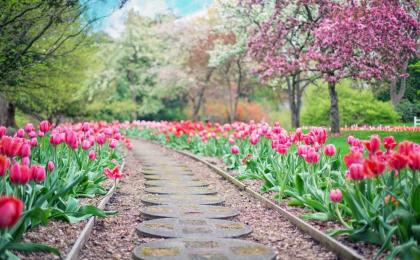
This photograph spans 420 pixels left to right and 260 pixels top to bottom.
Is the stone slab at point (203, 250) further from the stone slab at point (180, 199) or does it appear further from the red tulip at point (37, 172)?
the stone slab at point (180, 199)

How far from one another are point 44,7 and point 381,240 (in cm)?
835

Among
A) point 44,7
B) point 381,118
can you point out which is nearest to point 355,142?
point 44,7

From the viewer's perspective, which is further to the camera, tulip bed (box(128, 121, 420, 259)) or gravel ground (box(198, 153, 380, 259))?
gravel ground (box(198, 153, 380, 259))

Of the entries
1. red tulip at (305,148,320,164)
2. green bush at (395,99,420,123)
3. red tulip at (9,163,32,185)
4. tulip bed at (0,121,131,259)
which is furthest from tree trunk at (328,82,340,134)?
red tulip at (9,163,32,185)

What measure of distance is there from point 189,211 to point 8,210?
158 inches

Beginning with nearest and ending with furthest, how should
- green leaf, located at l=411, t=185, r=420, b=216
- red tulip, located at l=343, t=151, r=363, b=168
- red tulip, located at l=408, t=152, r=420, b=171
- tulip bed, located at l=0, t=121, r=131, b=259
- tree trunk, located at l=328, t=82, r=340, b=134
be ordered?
tulip bed, located at l=0, t=121, r=131, b=259, red tulip, located at l=408, t=152, r=420, b=171, green leaf, located at l=411, t=185, r=420, b=216, red tulip, located at l=343, t=151, r=363, b=168, tree trunk, located at l=328, t=82, r=340, b=134

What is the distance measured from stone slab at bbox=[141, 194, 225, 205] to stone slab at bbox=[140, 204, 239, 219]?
0.36 meters

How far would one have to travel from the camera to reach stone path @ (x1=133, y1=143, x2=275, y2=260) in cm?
467

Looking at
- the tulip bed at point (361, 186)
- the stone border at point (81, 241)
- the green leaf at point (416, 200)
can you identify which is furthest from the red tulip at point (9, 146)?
the green leaf at point (416, 200)

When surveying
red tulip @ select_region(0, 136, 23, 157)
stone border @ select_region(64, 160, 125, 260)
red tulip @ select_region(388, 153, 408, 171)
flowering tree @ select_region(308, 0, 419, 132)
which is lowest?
stone border @ select_region(64, 160, 125, 260)

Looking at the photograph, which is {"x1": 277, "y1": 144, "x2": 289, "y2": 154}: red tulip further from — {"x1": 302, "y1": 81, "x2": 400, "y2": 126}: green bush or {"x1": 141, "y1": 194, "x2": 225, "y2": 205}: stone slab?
{"x1": 302, "y1": 81, "x2": 400, "y2": 126}: green bush

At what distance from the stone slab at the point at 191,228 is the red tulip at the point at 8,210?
2574 millimetres

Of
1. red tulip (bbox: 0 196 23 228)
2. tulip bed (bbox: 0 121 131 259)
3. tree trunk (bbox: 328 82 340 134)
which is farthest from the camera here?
tree trunk (bbox: 328 82 340 134)

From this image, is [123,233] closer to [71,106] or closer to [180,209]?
[180,209]
